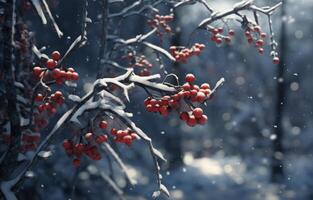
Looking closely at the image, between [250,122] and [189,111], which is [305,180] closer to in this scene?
[250,122]

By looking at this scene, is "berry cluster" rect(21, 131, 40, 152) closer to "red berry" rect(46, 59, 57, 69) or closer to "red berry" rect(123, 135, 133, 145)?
"red berry" rect(46, 59, 57, 69)

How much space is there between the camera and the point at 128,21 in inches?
715

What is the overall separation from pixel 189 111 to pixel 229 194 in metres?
11.6

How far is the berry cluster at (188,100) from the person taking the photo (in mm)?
2980

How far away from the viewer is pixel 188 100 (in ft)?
10.0

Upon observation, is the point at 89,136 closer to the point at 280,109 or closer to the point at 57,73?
the point at 57,73

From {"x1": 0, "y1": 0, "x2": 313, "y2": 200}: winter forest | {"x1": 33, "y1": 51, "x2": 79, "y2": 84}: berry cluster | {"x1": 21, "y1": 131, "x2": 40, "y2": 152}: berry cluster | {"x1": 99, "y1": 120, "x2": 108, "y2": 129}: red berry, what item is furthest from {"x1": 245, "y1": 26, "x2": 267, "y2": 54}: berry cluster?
{"x1": 21, "y1": 131, "x2": 40, "y2": 152}: berry cluster

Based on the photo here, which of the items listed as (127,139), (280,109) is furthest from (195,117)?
(280,109)

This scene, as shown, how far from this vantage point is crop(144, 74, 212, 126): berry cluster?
2980 millimetres

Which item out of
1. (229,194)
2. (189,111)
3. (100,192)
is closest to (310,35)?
(229,194)

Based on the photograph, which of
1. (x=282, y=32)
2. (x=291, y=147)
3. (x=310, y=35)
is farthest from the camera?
(x=310, y=35)

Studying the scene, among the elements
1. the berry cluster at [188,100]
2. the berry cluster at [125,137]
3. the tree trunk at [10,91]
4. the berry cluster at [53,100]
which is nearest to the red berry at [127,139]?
the berry cluster at [125,137]

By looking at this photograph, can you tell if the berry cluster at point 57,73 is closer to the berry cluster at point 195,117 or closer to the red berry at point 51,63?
the red berry at point 51,63

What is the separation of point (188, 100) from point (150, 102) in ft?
0.99
